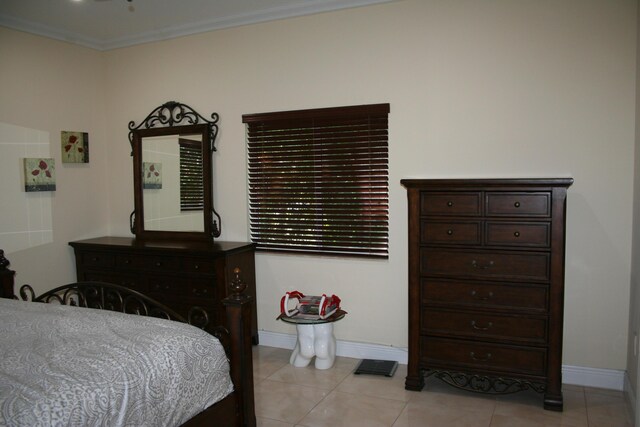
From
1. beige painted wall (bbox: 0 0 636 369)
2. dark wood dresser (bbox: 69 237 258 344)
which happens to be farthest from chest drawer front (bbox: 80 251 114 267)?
beige painted wall (bbox: 0 0 636 369)

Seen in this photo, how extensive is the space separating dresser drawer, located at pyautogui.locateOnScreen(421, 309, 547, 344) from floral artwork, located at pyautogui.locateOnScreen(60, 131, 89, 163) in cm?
325

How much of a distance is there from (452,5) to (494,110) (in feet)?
2.50

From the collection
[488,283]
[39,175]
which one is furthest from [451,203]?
[39,175]

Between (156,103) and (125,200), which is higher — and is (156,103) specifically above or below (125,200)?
above

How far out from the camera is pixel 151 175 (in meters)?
4.58

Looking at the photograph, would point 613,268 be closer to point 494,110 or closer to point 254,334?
point 494,110

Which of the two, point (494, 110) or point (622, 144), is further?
point (494, 110)

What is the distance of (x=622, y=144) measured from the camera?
3.15m

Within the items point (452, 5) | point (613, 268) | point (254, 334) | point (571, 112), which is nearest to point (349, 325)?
point (254, 334)

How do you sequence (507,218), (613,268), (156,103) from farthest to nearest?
(156,103) → (613,268) → (507,218)

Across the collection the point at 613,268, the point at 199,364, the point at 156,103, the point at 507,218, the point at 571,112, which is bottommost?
the point at 199,364

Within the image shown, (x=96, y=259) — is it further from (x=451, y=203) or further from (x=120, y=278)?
(x=451, y=203)

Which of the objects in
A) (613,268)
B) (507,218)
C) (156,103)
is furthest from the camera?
(156,103)

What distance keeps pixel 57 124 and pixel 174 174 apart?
41.7 inches
